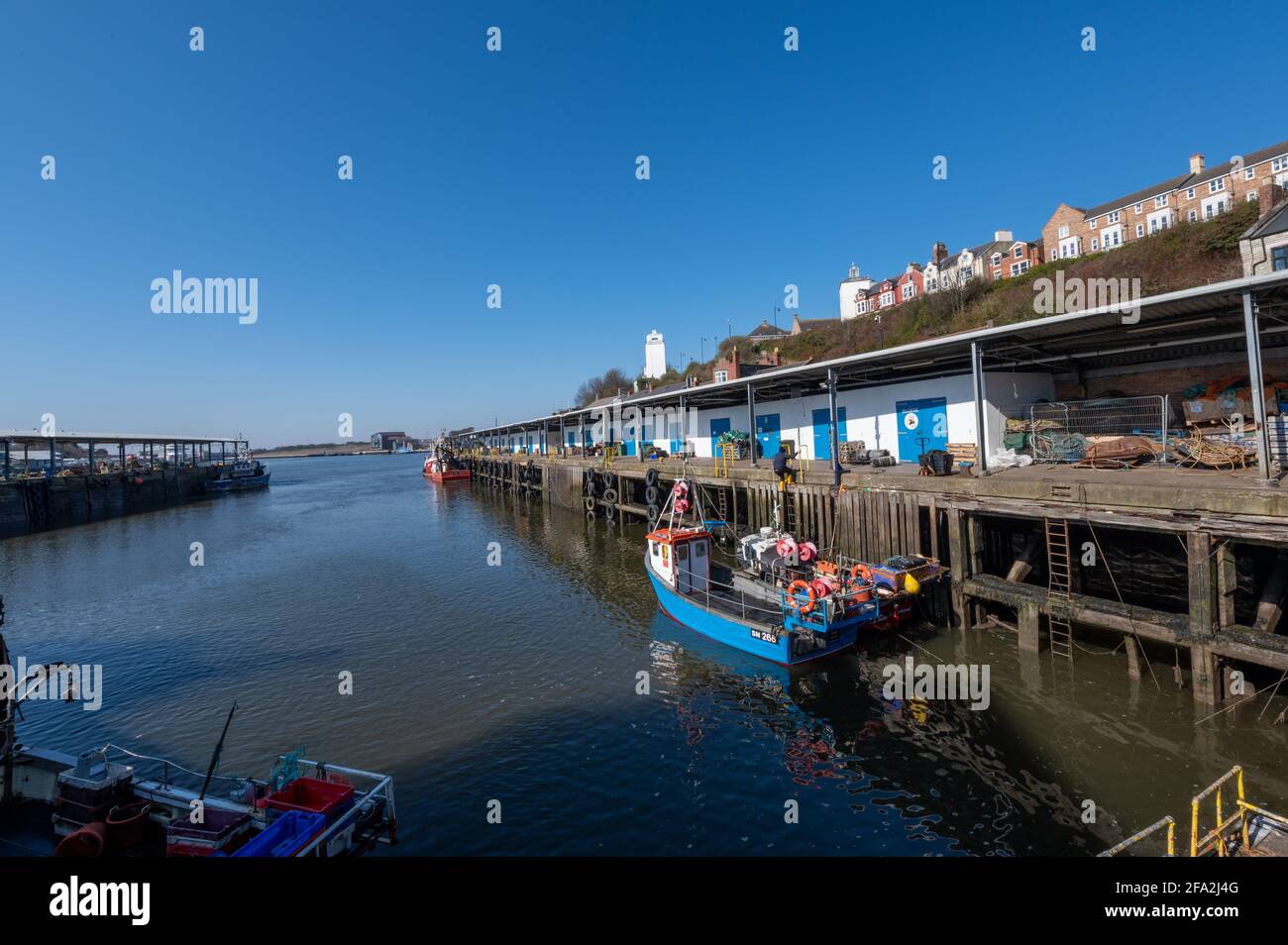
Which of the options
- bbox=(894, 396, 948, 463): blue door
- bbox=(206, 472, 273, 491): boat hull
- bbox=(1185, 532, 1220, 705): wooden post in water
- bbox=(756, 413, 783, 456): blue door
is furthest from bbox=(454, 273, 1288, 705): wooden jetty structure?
bbox=(206, 472, 273, 491): boat hull

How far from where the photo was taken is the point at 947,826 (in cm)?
938

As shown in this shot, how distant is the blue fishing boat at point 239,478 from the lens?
272ft

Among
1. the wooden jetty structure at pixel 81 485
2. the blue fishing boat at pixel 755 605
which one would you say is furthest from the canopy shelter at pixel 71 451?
the blue fishing boat at pixel 755 605

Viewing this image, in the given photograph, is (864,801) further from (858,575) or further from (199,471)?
(199,471)

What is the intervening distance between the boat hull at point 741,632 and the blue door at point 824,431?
14.2 m

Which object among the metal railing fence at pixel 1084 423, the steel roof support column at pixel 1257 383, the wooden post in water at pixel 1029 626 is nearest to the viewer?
the steel roof support column at pixel 1257 383

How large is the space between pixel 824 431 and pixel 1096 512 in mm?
16295

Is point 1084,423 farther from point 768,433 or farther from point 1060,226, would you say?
point 1060,226

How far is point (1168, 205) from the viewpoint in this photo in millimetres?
54719

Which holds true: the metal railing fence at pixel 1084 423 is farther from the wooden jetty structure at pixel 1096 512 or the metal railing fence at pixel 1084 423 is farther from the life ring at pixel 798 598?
the life ring at pixel 798 598

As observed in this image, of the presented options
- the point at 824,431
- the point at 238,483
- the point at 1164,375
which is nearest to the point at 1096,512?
the point at 1164,375

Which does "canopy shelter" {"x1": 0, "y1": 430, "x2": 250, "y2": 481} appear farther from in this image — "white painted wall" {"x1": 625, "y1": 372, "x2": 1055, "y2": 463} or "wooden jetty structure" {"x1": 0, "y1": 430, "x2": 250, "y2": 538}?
"white painted wall" {"x1": 625, "y1": 372, "x2": 1055, "y2": 463}
